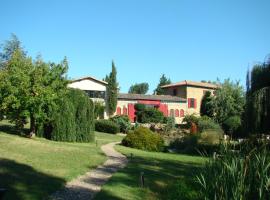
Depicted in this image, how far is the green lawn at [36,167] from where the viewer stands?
1032cm

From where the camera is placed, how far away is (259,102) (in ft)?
68.8

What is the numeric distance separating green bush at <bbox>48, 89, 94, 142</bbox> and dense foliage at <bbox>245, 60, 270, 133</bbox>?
38.7 ft

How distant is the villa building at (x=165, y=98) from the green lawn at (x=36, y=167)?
34524 millimetres

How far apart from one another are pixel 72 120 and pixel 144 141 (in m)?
5.18

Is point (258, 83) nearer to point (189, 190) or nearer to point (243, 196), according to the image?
point (189, 190)

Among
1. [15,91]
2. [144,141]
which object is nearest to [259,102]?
[144,141]

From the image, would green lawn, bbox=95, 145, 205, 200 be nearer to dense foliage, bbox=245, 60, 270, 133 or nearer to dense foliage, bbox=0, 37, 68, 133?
dense foliage, bbox=245, 60, 270, 133

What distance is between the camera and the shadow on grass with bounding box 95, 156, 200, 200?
10.9 metres

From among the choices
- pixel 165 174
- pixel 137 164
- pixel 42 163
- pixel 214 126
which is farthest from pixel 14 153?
pixel 214 126

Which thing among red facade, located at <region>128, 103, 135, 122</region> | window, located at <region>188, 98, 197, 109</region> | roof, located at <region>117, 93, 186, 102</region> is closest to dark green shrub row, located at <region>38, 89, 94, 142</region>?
red facade, located at <region>128, 103, 135, 122</region>

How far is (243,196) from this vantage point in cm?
715

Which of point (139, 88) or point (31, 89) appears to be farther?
point (139, 88)

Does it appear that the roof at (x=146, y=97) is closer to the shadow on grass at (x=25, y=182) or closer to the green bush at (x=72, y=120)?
the green bush at (x=72, y=120)

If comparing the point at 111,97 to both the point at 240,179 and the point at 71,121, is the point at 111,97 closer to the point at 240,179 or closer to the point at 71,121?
the point at 71,121
